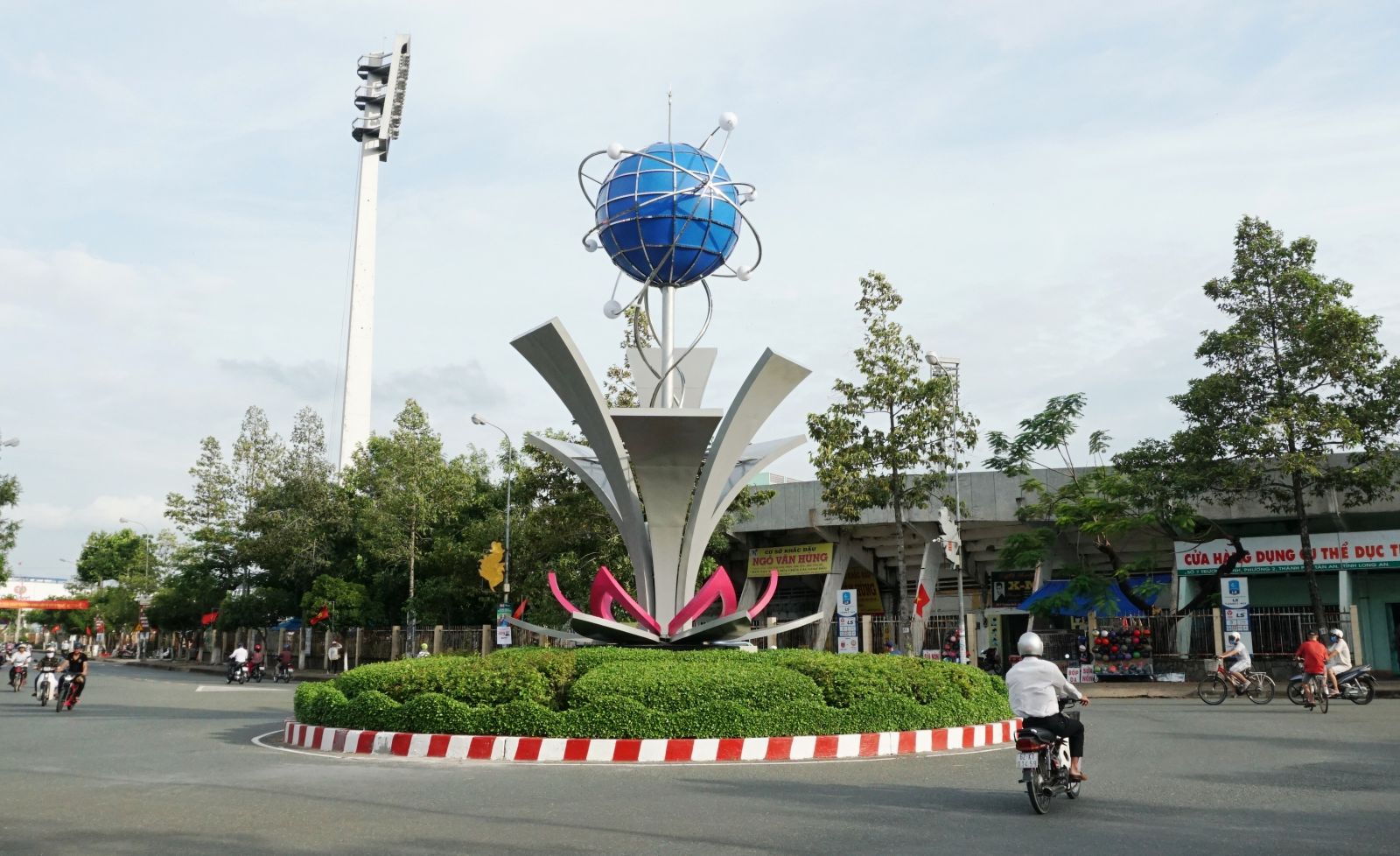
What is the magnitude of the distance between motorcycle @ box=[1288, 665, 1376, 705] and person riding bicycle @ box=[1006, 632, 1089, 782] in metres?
12.1

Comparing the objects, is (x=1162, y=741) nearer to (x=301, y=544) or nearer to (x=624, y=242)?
(x=624, y=242)

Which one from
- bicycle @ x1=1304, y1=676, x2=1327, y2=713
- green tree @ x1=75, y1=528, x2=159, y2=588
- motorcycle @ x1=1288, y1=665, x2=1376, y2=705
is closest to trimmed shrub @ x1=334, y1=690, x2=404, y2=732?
bicycle @ x1=1304, y1=676, x2=1327, y2=713

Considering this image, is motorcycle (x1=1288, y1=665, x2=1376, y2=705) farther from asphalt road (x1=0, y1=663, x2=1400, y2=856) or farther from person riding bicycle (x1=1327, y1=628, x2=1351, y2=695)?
asphalt road (x1=0, y1=663, x2=1400, y2=856)

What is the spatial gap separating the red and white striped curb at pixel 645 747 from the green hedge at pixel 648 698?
0.57ft

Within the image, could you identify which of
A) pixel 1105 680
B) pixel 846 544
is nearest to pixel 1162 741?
pixel 1105 680

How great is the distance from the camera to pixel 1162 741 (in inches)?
508

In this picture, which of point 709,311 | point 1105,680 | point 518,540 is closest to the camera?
point 709,311

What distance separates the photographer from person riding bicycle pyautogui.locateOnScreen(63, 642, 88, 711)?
19844mm

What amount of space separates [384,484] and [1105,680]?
870 inches

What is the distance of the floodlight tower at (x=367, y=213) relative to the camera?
57.2 m

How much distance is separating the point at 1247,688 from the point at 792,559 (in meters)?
21.6

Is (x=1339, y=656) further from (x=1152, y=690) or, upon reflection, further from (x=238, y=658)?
(x=238, y=658)

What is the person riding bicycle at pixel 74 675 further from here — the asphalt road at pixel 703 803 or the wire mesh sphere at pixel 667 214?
the wire mesh sphere at pixel 667 214

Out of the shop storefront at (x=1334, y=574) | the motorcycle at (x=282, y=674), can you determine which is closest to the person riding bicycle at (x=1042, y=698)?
the shop storefront at (x=1334, y=574)
